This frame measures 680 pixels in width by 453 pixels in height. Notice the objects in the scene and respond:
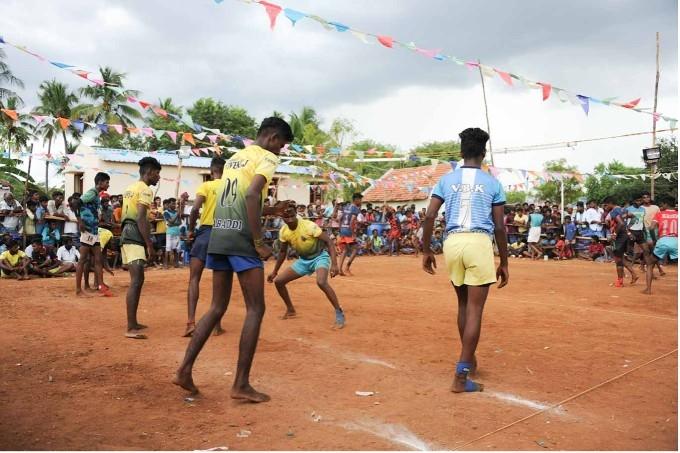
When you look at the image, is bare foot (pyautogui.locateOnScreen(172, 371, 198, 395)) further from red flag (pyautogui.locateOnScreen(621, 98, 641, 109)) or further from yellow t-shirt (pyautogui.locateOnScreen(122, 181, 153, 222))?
red flag (pyautogui.locateOnScreen(621, 98, 641, 109))

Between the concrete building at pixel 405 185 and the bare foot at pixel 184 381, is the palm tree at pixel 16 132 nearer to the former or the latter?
the concrete building at pixel 405 185

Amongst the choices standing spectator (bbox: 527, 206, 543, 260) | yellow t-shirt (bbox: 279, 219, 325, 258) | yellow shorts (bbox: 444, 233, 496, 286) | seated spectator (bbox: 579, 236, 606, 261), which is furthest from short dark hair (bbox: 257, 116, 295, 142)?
standing spectator (bbox: 527, 206, 543, 260)

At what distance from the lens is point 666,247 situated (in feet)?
32.8

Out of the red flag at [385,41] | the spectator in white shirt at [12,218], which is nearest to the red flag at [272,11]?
the red flag at [385,41]

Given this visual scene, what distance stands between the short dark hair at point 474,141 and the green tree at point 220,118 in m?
35.0

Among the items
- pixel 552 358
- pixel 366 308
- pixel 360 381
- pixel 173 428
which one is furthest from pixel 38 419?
pixel 366 308

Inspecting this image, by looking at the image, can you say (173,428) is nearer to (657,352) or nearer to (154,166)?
(154,166)

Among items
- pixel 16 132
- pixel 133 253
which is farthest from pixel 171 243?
pixel 16 132

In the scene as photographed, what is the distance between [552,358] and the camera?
518 cm

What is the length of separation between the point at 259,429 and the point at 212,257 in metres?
1.27

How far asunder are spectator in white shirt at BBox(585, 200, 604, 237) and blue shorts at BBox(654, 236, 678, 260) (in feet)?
29.5

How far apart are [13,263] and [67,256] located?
52.1 inches

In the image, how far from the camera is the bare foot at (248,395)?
3.92m

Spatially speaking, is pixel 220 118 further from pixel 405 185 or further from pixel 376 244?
pixel 376 244
